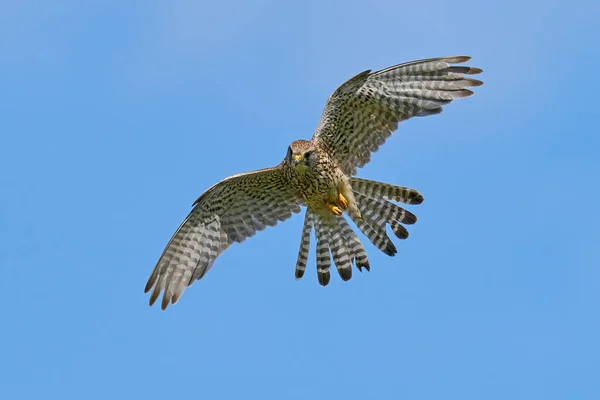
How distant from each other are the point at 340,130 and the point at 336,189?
0.70 m

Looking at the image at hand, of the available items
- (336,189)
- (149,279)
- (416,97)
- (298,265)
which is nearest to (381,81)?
(416,97)

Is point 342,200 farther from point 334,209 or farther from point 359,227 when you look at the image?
point 359,227

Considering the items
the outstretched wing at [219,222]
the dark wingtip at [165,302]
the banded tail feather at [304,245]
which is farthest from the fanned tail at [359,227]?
the dark wingtip at [165,302]

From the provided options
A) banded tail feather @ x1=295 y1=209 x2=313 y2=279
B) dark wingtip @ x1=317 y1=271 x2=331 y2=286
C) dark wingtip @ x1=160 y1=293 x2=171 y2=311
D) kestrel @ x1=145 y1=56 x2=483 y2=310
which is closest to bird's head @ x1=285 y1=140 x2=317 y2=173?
kestrel @ x1=145 y1=56 x2=483 y2=310

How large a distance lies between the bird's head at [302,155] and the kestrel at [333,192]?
0.01m

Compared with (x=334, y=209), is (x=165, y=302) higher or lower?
lower

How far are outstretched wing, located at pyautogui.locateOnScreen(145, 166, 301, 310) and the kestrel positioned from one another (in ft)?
0.04

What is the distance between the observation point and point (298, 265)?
15.8 metres

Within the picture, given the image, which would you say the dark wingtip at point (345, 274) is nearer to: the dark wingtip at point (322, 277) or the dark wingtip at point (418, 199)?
the dark wingtip at point (322, 277)

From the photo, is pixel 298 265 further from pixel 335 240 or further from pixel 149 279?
pixel 149 279

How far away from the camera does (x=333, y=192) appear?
15367mm

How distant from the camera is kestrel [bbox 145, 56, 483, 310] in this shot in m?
15.0

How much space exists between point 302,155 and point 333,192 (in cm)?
68

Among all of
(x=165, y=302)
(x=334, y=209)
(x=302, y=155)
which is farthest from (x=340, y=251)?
(x=165, y=302)
